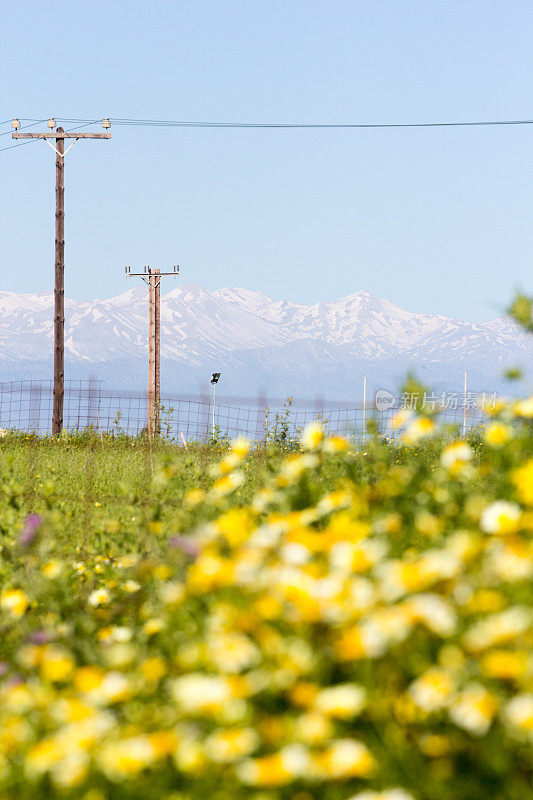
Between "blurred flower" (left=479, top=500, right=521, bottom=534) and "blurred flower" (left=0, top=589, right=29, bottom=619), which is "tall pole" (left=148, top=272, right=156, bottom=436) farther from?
"blurred flower" (left=479, top=500, right=521, bottom=534)

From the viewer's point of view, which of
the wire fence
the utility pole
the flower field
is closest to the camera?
the flower field

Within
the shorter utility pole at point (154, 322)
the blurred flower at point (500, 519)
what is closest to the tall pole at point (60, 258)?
the shorter utility pole at point (154, 322)

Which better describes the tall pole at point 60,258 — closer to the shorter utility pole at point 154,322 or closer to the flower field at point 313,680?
the shorter utility pole at point 154,322

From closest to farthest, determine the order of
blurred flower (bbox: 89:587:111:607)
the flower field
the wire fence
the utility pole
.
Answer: the flower field → blurred flower (bbox: 89:587:111:607) → the wire fence → the utility pole

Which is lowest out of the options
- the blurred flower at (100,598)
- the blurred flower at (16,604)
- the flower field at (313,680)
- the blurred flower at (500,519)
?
the blurred flower at (100,598)

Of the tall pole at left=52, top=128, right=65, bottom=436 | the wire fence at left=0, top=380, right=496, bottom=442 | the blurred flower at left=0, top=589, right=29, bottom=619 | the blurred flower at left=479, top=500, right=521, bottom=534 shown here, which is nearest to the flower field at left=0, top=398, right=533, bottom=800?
the blurred flower at left=479, top=500, right=521, bottom=534

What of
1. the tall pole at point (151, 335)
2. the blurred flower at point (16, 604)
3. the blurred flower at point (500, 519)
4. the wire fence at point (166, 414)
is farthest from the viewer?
the tall pole at point (151, 335)

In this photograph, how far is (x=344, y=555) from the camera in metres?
2.13

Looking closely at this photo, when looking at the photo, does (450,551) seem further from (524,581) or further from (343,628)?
(343,628)

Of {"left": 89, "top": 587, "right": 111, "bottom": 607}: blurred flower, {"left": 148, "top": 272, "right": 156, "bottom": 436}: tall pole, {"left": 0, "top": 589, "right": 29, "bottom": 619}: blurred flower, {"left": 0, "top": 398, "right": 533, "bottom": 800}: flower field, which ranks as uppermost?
{"left": 148, "top": 272, "right": 156, "bottom": 436}: tall pole

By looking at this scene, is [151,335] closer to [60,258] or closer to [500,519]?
[60,258]

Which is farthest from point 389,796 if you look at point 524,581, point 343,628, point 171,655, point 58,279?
point 58,279

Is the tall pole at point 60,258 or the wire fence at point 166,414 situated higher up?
the tall pole at point 60,258

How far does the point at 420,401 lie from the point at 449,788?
1748 millimetres
